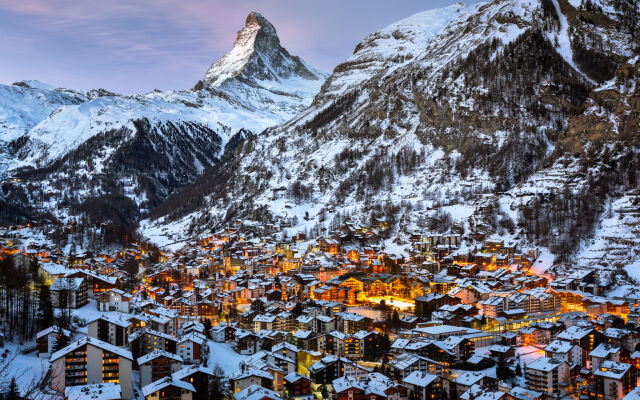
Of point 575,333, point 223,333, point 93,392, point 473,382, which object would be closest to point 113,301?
point 223,333

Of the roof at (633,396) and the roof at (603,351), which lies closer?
the roof at (633,396)

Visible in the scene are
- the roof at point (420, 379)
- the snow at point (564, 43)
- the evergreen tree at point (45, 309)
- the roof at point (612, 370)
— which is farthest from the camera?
the snow at point (564, 43)

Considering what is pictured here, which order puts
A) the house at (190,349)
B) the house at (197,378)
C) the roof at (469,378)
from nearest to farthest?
the house at (197,378)
the roof at (469,378)
the house at (190,349)

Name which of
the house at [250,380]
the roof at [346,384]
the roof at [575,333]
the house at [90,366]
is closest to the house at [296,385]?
the house at [250,380]

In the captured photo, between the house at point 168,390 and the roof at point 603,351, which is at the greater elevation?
the house at point 168,390

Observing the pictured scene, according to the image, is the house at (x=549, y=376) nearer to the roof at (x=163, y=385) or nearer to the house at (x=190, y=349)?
the roof at (x=163, y=385)

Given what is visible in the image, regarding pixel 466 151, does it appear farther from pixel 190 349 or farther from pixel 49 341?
pixel 49 341

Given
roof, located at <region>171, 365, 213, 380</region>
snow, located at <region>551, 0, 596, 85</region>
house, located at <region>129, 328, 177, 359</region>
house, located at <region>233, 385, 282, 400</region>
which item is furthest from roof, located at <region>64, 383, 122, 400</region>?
snow, located at <region>551, 0, 596, 85</region>
